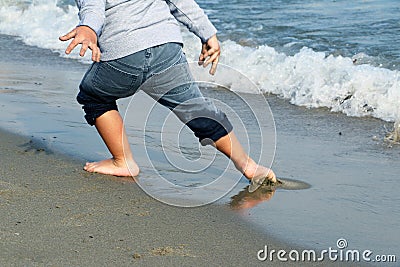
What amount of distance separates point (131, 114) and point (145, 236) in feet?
7.55

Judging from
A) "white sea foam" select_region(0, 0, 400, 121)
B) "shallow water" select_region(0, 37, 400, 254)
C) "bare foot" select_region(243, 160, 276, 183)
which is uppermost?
"bare foot" select_region(243, 160, 276, 183)

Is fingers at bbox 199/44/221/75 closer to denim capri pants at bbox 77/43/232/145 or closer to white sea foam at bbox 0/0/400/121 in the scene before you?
denim capri pants at bbox 77/43/232/145

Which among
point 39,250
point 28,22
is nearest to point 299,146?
point 39,250

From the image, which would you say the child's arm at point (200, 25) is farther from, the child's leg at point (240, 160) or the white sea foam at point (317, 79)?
the white sea foam at point (317, 79)

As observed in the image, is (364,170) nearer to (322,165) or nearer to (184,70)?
(322,165)

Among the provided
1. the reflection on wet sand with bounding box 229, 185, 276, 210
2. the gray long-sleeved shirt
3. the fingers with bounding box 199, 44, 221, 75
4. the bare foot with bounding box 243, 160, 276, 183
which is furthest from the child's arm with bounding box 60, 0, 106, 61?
the bare foot with bounding box 243, 160, 276, 183

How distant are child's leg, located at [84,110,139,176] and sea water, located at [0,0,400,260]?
0.24 m

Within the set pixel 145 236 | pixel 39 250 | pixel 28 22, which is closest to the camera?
pixel 39 250

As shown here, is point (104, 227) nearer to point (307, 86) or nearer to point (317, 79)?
point (307, 86)

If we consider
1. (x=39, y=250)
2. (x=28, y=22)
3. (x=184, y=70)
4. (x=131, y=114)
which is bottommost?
(x=28, y=22)

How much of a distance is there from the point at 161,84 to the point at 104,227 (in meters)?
0.83

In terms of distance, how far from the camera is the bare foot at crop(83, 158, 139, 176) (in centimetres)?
402

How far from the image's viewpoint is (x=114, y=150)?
4.09 m

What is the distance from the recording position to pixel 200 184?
12.7ft
